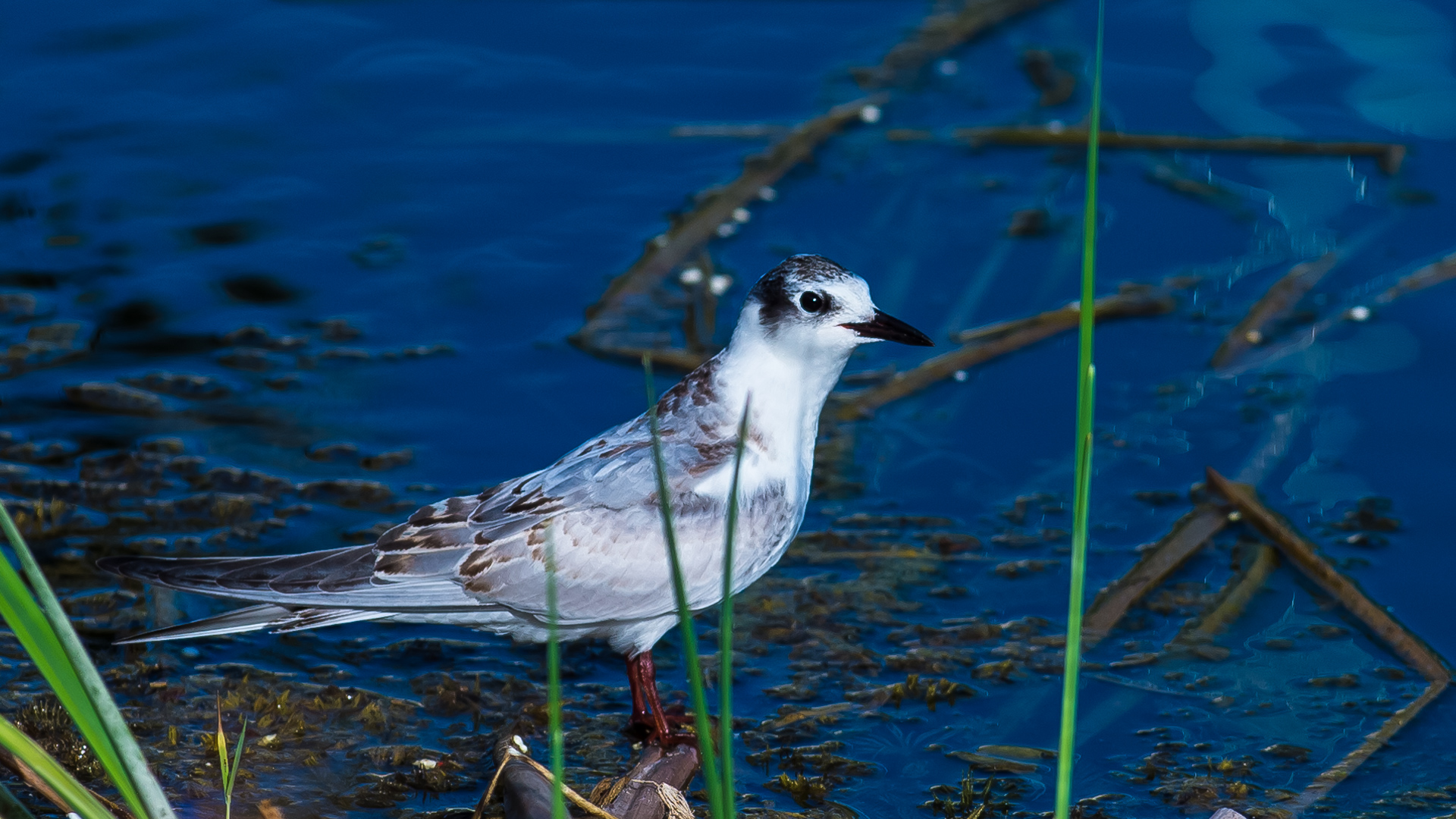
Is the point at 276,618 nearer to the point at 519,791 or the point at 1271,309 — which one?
the point at 519,791

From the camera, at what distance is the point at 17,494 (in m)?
5.41

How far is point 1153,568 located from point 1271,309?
6.18 feet

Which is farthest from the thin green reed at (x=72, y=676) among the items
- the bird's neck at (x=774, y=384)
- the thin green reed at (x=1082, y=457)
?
the bird's neck at (x=774, y=384)

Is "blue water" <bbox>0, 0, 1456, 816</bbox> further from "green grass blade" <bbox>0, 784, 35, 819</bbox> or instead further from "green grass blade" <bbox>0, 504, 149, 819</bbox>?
"green grass blade" <bbox>0, 504, 149, 819</bbox>

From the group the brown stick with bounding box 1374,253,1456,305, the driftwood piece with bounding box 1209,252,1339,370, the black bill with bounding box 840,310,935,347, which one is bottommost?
the black bill with bounding box 840,310,935,347

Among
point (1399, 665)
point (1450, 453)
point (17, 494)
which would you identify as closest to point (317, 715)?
point (17, 494)

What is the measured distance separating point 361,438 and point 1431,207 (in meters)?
4.80

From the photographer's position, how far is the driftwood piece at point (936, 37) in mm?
8109

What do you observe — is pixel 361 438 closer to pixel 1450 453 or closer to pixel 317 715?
pixel 317 715

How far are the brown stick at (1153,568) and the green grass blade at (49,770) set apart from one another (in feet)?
10.1

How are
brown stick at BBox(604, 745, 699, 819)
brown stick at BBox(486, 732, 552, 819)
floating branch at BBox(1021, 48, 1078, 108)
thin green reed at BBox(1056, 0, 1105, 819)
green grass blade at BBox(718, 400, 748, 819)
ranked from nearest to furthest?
1. green grass blade at BBox(718, 400, 748, 819)
2. thin green reed at BBox(1056, 0, 1105, 819)
3. brown stick at BBox(486, 732, 552, 819)
4. brown stick at BBox(604, 745, 699, 819)
5. floating branch at BBox(1021, 48, 1078, 108)

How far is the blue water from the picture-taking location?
4.89m

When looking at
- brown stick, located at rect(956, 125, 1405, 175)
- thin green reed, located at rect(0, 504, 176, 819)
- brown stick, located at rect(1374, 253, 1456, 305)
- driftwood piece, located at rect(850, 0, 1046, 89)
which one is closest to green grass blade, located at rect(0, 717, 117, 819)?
thin green reed, located at rect(0, 504, 176, 819)

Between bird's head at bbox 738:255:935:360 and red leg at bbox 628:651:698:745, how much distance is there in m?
1.02
